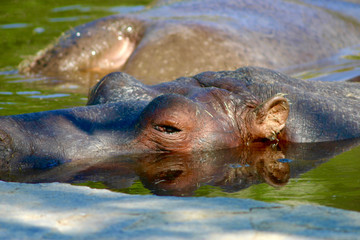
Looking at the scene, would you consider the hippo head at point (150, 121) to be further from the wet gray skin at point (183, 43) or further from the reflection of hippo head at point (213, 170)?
the wet gray skin at point (183, 43)

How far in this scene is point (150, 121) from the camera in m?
3.88

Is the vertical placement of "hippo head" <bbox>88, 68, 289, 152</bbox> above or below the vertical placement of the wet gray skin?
above

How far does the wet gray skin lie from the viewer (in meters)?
8.46

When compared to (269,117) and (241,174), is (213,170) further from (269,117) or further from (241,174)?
(269,117)

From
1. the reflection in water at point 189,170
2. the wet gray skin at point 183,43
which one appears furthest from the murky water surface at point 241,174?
the wet gray skin at point 183,43

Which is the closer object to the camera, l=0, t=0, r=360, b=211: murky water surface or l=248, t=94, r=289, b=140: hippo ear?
l=0, t=0, r=360, b=211: murky water surface

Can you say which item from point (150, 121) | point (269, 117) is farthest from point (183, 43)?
point (150, 121)

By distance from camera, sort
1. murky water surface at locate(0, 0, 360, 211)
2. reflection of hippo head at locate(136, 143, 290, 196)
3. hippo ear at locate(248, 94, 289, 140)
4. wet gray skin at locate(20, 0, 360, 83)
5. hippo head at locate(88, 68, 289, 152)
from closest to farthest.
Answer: murky water surface at locate(0, 0, 360, 211)
reflection of hippo head at locate(136, 143, 290, 196)
hippo head at locate(88, 68, 289, 152)
hippo ear at locate(248, 94, 289, 140)
wet gray skin at locate(20, 0, 360, 83)

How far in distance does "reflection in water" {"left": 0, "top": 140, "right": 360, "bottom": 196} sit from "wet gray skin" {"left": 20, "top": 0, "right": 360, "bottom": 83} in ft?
13.2

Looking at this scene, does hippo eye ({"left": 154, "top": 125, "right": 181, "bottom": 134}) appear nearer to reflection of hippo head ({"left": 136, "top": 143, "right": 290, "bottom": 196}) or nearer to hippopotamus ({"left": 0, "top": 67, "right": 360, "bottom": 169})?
hippopotamus ({"left": 0, "top": 67, "right": 360, "bottom": 169})

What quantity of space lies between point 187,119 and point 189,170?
0.42m

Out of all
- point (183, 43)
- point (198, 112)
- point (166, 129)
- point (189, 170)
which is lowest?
point (183, 43)

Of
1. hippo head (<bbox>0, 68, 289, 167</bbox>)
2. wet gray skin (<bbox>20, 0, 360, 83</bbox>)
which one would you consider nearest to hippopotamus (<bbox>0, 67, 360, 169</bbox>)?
hippo head (<bbox>0, 68, 289, 167</bbox>)

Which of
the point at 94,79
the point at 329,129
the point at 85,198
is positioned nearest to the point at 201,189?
the point at 85,198
